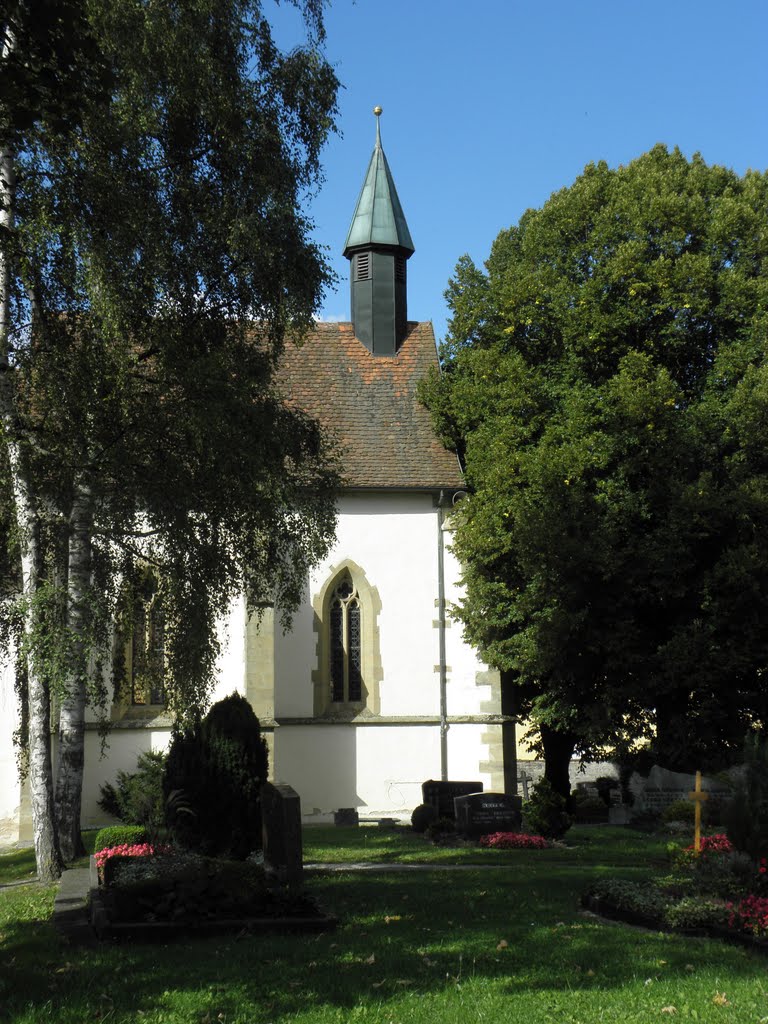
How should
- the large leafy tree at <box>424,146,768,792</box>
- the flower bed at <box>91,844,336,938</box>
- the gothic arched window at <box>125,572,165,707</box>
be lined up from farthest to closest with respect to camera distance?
the large leafy tree at <box>424,146,768,792</box>
the gothic arched window at <box>125,572,165,707</box>
the flower bed at <box>91,844,336,938</box>

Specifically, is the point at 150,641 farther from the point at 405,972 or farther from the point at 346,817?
the point at 405,972

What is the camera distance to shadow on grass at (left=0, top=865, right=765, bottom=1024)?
691cm

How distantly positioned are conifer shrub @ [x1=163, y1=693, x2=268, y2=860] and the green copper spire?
1580 centimetres

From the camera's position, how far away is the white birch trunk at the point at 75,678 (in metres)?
12.9

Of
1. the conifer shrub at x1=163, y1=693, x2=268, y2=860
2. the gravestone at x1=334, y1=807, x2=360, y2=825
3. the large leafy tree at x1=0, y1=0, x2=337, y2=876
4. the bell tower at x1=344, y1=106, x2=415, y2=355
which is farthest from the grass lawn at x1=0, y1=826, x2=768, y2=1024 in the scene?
the bell tower at x1=344, y1=106, x2=415, y2=355

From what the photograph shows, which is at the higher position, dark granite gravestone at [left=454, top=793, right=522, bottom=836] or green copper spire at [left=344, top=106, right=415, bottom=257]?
green copper spire at [left=344, top=106, right=415, bottom=257]

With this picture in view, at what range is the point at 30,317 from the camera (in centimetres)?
Answer: 1326

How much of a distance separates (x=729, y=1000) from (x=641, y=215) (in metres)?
18.1

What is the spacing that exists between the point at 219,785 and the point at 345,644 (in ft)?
33.8

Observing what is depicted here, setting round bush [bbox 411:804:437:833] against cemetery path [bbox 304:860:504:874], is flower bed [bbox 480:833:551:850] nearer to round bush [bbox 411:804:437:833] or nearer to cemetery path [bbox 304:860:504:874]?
cemetery path [bbox 304:860:504:874]

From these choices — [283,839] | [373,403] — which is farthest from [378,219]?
[283,839]

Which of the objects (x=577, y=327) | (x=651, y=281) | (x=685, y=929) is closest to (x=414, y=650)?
(x=577, y=327)

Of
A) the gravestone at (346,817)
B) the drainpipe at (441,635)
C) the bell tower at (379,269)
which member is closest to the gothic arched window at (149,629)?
the gravestone at (346,817)

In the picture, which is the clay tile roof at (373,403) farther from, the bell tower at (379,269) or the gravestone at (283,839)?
the gravestone at (283,839)
